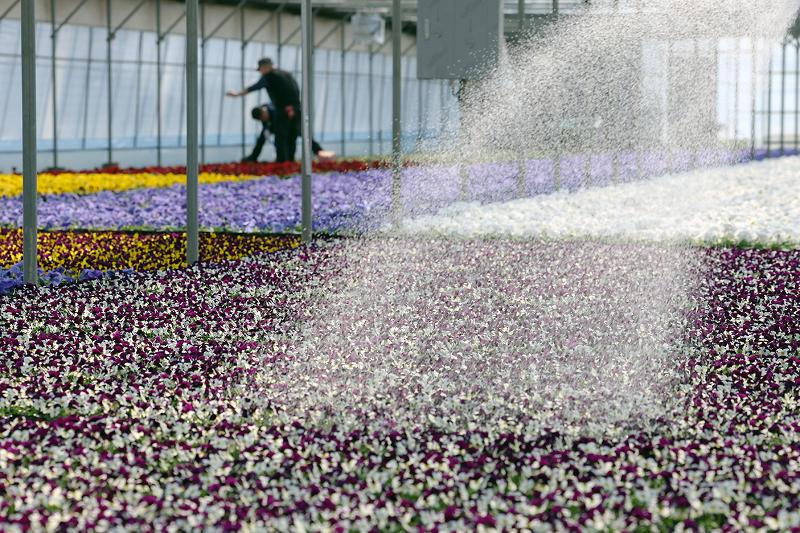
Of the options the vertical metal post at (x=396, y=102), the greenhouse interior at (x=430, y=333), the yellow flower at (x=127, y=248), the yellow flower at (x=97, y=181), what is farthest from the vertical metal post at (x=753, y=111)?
the yellow flower at (x=127, y=248)

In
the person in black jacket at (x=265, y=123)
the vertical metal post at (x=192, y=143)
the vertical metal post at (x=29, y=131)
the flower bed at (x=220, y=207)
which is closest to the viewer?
the vertical metal post at (x=29, y=131)

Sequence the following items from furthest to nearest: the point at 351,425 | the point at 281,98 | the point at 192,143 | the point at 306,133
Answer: the point at 281,98 → the point at 306,133 → the point at 192,143 → the point at 351,425

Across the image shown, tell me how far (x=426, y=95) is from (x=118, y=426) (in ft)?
158

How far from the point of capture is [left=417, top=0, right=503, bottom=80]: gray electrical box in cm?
1543

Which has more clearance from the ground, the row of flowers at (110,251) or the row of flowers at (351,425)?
the row of flowers at (110,251)

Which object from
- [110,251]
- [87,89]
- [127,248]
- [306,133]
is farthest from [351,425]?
[87,89]

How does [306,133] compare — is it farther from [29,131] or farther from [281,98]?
[281,98]

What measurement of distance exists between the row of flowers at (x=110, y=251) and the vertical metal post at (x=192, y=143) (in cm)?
19

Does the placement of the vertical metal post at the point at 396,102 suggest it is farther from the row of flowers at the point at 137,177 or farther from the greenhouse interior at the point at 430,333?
the row of flowers at the point at 137,177

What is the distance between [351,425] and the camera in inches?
210

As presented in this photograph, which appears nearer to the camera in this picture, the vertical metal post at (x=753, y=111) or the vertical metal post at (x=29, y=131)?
the vertical metal post at (x=29, y=131)

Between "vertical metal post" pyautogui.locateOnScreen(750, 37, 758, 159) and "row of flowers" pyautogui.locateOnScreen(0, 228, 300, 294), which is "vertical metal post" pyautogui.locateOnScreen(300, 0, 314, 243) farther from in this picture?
"vertical metal post" pyautogui.locateOnScreen(750, 37, 758, 159)

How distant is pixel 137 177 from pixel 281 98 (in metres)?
3.04

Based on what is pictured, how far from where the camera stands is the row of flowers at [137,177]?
788 inches
